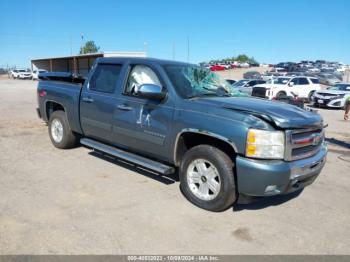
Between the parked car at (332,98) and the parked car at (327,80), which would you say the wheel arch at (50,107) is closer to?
the parked car at (332,98)

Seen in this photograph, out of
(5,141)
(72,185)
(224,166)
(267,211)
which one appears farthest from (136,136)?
(5,141)

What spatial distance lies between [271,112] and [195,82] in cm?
143

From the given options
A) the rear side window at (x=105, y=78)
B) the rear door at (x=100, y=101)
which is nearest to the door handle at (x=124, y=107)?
the rear door at (x=100, y=101)

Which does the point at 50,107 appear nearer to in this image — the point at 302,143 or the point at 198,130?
the point at 198,130

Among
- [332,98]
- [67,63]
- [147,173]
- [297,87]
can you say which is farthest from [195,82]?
[67,63]

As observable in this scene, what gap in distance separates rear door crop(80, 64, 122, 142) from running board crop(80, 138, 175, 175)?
121mm

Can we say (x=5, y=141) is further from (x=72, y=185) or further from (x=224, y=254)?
(x=224, y=254)

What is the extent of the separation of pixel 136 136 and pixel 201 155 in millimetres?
1213

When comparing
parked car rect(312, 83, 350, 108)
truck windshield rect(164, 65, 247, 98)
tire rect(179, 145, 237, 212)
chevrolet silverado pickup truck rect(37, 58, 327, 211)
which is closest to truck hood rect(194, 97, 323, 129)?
chevrolet silverado pickup truck rect(37, 58, 327, 211)

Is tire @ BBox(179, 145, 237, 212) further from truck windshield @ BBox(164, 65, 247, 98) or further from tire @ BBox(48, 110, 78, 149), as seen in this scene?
tire @ BBox(48, 110, 78, 149)

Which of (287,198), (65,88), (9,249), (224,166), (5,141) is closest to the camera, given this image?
(9,249)

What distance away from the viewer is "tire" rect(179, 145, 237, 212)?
4082mm

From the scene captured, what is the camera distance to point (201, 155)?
4301 millimetres

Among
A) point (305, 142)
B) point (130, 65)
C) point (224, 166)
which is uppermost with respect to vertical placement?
point (130, 65)
